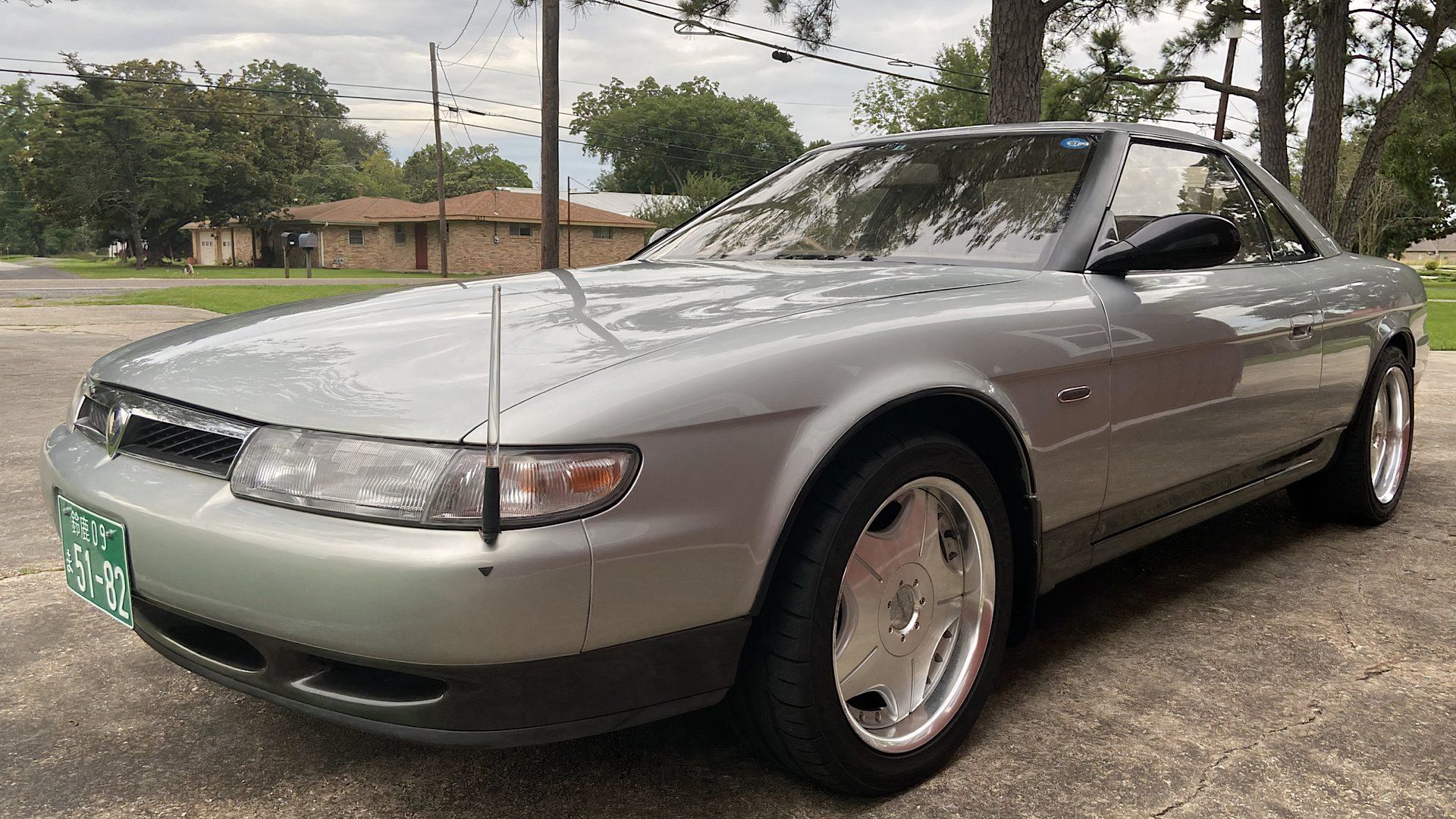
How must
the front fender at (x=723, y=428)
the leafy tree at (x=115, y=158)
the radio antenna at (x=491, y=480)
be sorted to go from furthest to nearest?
the leafy tree at (x=115, y=158) < the front fender at (x=723, y=428) < the radio antenna at (x=491, y=480)

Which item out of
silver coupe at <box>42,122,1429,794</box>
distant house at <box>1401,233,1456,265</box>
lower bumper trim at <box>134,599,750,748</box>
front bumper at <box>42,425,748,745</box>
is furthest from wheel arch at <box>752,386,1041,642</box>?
distant house at <box>1401,233,1456,265</box>

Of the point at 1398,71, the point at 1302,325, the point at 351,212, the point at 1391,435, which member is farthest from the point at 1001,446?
the point at 351,212

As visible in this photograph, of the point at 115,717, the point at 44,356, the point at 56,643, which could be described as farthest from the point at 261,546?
the point at 44,356

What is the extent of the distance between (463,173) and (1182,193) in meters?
72.4

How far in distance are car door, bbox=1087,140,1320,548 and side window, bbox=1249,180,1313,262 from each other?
62 millimetres

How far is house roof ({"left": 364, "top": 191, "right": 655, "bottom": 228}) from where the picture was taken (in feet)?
143

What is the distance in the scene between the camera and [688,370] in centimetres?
167

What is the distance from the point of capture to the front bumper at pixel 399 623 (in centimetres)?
147

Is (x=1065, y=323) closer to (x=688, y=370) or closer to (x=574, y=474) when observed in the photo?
(x=688, y=370)

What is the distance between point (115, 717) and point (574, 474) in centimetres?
150

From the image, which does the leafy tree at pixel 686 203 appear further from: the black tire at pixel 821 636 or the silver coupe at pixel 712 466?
the black tire at pixel 821 636

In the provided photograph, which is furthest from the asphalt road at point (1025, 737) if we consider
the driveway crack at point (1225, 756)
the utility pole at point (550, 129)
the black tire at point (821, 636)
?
the utility pole at point (550, 129)

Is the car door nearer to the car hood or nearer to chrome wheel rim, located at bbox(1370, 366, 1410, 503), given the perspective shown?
the car hood

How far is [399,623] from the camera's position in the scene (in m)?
1.47
